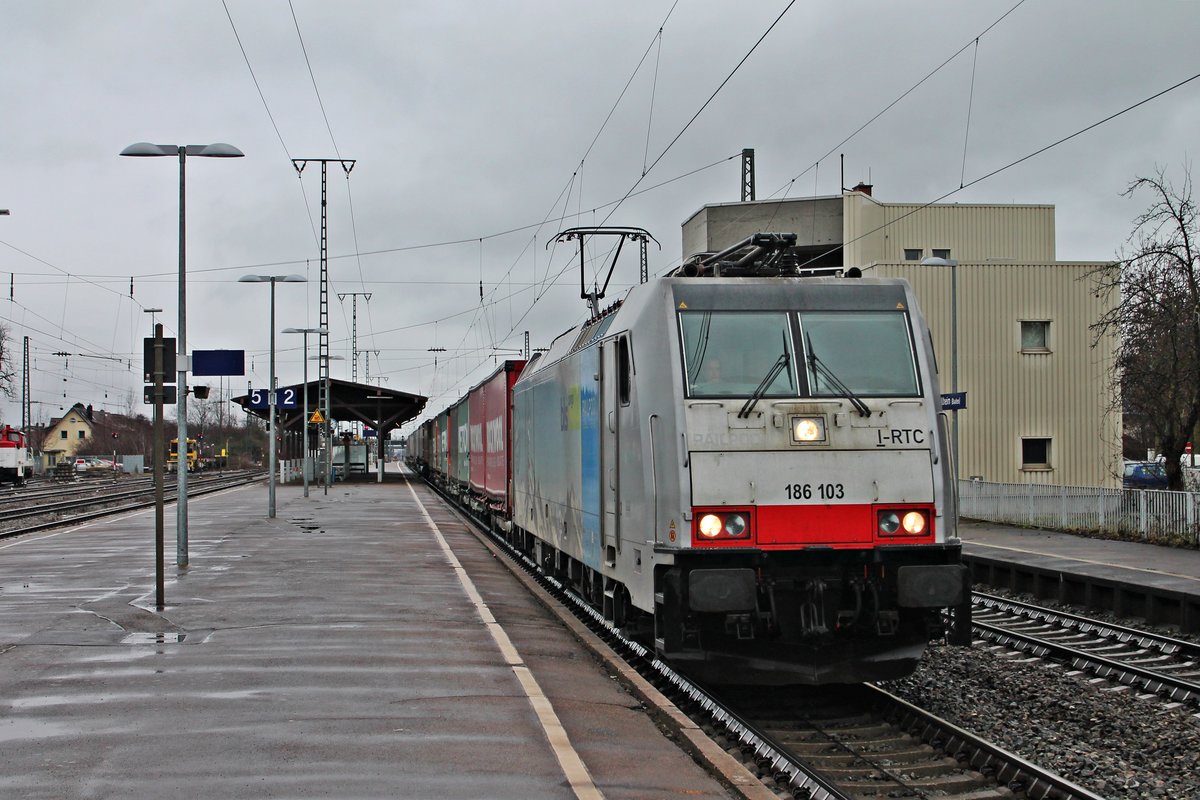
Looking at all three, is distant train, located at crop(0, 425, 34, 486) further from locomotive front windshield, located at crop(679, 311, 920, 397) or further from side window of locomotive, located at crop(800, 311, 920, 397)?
side window of locomotive, located at crop(800, 311, 920, 397)

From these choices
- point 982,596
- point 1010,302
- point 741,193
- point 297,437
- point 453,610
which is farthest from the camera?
point 297,437

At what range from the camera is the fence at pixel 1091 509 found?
71.9 ft

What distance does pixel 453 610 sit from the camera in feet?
43.5

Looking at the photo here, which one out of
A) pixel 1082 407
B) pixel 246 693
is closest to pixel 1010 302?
pixel 1082 407

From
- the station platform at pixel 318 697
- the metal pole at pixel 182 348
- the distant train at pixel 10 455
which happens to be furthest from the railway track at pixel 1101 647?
the distant train at pixel 10 455

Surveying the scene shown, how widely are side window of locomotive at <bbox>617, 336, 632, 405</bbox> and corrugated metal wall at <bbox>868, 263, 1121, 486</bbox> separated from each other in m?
26.6

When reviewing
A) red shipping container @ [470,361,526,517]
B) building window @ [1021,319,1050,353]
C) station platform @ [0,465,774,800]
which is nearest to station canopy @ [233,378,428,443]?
red shipping container @ [470,361,526,517]

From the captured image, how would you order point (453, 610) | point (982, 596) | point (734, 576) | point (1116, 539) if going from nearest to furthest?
point (734, 576), point (453, 610), point (982, 596), point (1116, 539)

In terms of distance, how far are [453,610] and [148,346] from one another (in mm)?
4425

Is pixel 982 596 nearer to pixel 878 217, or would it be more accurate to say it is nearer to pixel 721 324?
pixel 721 324

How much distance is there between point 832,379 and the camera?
903cm

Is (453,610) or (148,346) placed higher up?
(148,346)

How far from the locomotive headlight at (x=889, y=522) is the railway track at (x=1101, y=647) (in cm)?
345

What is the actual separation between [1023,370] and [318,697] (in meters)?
31.0
